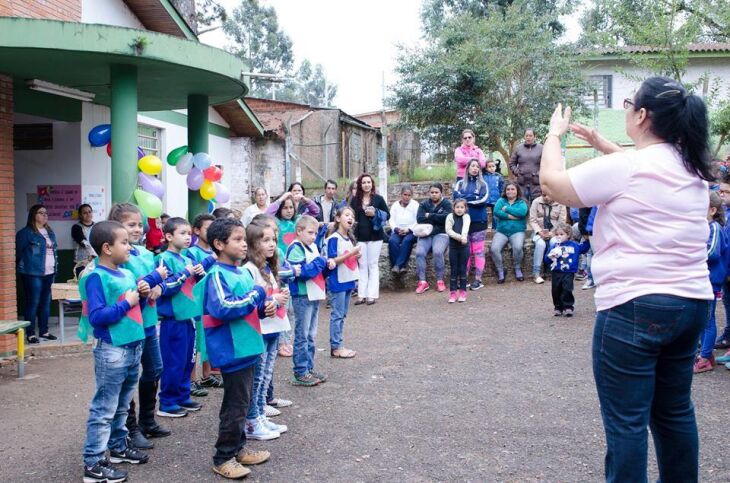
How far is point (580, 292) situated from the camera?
10531mm


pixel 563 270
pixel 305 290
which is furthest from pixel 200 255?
pixel 563 270

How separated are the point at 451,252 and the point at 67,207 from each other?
574cm

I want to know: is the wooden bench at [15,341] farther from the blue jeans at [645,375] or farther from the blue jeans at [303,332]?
the blue jeans at [645,375]

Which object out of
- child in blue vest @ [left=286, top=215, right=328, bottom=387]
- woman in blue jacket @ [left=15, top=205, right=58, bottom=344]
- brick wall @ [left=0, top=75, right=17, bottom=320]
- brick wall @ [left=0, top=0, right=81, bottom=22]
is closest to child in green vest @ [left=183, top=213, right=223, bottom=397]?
child in blue vest @ [left=286, top=215, right=328, bottom=387]

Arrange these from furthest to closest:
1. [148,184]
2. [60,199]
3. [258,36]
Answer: [258,36], [60,199], [148,184]

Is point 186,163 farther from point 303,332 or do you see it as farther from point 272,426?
point 272,426

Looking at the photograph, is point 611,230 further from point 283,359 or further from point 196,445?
point 283,359

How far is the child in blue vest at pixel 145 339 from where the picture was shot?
4.60 m

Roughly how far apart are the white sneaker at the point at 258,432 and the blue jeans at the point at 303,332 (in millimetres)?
1355

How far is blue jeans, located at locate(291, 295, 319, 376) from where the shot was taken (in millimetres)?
6027

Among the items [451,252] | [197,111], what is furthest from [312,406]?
[451,252]

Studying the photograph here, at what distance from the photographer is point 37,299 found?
837 cm

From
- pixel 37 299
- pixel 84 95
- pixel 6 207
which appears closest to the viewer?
pixel 6 207

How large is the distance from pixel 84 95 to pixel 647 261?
27.1ft
